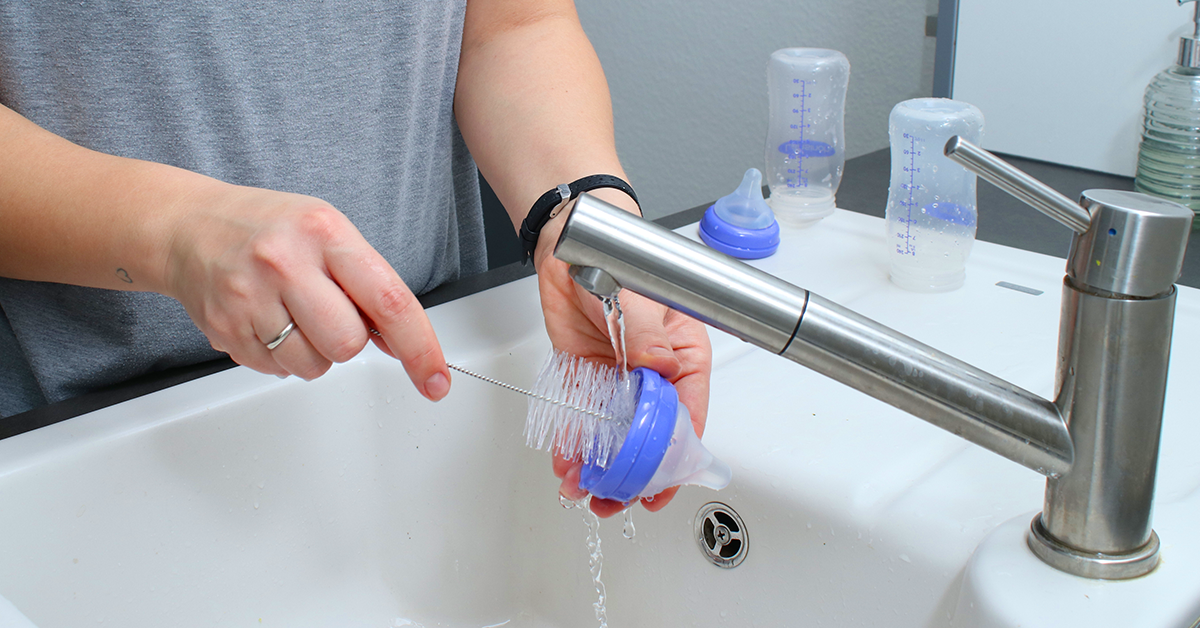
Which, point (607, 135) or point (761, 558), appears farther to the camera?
point (607, 135)

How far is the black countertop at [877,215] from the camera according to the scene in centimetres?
59

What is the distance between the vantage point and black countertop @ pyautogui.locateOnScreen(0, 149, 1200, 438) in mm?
590

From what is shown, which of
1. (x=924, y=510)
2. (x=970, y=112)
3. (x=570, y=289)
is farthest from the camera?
(x=970, y=112)

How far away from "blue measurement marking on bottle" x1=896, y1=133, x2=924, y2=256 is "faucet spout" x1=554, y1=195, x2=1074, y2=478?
364 mm

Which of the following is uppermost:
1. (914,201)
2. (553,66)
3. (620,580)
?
(553,66)

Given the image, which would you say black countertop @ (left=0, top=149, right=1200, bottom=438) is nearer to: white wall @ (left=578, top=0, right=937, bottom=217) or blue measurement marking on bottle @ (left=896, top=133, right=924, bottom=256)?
blue measurement marking on bottle @ (left=896, top=133, right=924, bottom=256)

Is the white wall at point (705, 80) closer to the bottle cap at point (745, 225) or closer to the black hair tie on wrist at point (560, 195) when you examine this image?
the bottle cap at point (745, 225)

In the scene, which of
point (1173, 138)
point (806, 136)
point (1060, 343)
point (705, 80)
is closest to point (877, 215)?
point (806, 136)

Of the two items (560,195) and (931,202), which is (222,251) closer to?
(560,195)

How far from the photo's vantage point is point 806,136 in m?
0.89

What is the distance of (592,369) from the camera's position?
545mm

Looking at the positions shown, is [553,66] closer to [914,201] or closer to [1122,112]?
[914,201]

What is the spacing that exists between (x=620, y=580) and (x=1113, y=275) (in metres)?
0.39

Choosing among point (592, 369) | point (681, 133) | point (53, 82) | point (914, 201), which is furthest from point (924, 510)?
point (681, 133)
